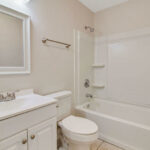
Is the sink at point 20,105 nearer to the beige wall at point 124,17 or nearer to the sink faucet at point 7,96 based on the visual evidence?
the sink faucet at point 7,96

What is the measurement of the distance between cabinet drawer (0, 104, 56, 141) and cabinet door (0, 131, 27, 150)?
0.04 m

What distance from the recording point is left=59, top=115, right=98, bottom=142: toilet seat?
1.26 m

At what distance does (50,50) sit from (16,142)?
118cm

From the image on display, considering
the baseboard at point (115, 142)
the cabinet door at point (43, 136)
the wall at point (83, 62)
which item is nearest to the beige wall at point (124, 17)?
the wall at point (83, 62)

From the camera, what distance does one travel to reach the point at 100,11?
2.50 meters

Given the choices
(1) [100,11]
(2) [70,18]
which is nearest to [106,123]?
(2) [70,18]

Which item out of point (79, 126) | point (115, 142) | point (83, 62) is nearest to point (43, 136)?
point (79, 126)

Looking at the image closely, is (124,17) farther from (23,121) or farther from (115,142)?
(23,121)

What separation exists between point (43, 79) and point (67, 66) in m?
0.55

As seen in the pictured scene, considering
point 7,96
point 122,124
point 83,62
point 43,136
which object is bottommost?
point 122,124

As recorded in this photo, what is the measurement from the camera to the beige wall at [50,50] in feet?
4.46

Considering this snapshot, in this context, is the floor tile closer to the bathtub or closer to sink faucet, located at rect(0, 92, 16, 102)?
the bathtub

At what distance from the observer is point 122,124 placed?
5.41 ft

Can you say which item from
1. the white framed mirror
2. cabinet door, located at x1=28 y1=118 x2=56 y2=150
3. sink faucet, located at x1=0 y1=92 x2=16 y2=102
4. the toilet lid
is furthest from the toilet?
the white framed mirror
